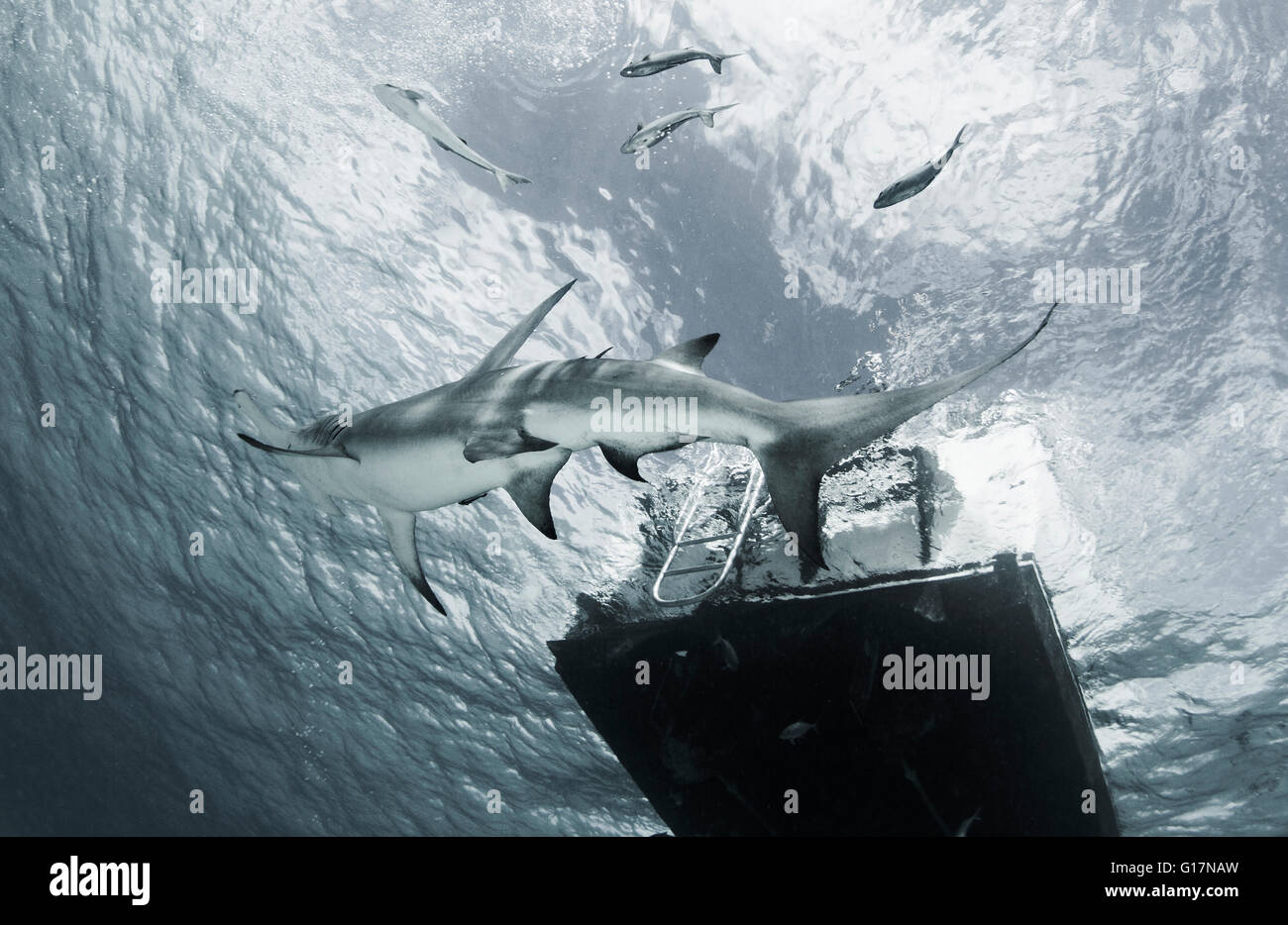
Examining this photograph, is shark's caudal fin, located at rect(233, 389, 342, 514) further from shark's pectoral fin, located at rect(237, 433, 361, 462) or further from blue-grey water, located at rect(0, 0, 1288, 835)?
blue-grey water, located at rect(0, 0, 1288, 835)

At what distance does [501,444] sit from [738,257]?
5.96m

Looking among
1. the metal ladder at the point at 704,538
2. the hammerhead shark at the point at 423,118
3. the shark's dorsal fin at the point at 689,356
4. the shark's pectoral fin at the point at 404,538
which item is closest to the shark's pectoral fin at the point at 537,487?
the shark's dorsal fin at the point at 689,356

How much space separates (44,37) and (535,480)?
11383 millimetres

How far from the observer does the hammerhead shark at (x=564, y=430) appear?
9.35ft

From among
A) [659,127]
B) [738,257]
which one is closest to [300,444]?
[659,127]

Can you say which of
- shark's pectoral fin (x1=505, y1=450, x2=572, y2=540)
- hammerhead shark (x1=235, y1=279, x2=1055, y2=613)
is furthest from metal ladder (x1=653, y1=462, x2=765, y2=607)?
shark's pectoral fin (x1=505, y1=450, x2=572, y2=540)

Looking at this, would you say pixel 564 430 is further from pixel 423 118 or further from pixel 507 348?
pixel 423 118

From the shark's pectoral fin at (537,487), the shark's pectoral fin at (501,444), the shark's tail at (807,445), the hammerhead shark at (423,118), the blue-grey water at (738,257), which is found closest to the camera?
the shark's tail at (807,445)

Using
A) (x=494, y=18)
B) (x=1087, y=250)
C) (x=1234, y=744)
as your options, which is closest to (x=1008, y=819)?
(x=1087, y=250)

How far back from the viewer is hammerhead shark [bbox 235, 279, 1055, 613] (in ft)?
9.35

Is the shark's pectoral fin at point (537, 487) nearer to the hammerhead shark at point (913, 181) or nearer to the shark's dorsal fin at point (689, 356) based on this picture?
the shark's dorsal fin at point (689, 356)

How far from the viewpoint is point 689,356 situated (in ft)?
10.6
